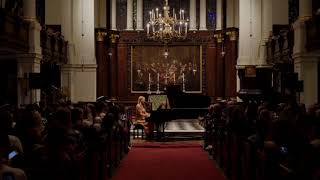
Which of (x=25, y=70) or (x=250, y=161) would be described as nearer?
(x=250, y=161)

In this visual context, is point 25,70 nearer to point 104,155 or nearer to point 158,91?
point 104,155

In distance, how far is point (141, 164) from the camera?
1391 cm

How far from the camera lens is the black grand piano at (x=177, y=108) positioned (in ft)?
64.9

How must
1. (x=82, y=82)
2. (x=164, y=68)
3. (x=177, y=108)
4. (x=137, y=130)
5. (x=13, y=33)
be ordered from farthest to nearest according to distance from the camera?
1. (x=164, y=68)
2. (x=82, y=82)
3. (x=177, y=108)
4. (x=137, y=130)
5. (x=13, y=33)

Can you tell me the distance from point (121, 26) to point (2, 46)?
17.7 metres

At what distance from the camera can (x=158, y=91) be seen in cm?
3269

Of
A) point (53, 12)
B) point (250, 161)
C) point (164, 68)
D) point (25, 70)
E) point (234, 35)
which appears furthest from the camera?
point (164, 68)

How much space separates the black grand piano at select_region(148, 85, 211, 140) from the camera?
19.8 meters

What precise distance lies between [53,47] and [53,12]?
3.55 meters

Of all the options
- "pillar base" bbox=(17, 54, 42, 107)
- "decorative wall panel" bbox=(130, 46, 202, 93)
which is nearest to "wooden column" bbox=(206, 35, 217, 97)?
"decorative wall panel" bbox=(130, 46, 202, 93)

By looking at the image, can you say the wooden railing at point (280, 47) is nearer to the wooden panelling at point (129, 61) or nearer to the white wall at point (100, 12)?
the wooden panelling at point (129, 61)

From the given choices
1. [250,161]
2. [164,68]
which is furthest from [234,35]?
[250,161]

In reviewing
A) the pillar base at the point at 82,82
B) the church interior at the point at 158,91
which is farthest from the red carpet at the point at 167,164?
the pillar base at the point at 82,82

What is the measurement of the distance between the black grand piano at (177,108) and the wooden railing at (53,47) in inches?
→ 165
